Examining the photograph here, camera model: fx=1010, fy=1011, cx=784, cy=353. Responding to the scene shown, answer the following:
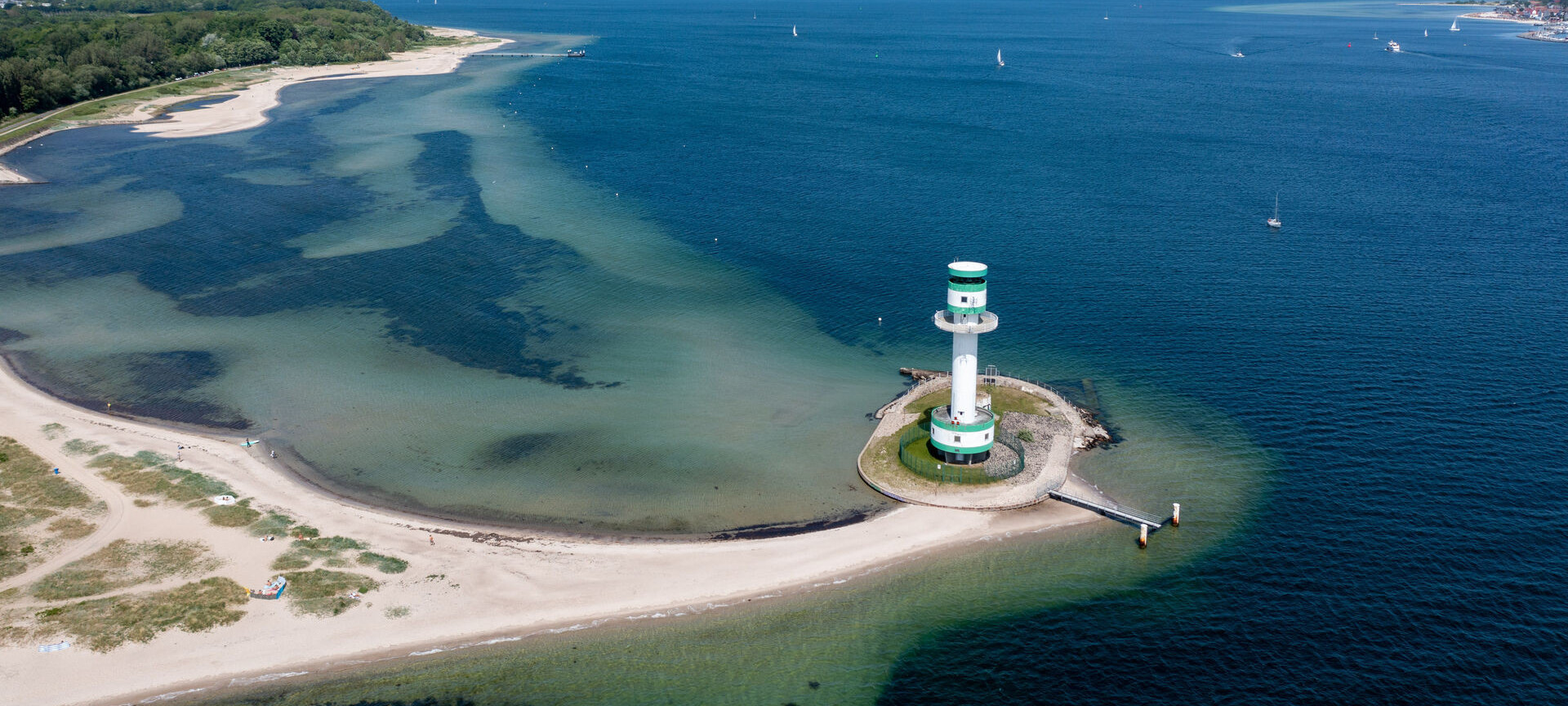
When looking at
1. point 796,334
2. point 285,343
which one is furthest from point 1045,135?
point 285,343

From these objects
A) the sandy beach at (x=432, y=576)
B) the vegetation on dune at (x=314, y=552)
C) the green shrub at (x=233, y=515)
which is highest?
the green shrub at (x=233, y=515)

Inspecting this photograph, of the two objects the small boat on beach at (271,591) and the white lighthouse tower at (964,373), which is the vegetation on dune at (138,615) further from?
the white lighthouse tower at (964,373)

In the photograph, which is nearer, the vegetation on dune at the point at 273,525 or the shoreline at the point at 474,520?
the vegetation on dune at the point at 273,525

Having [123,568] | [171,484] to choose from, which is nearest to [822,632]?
[123,568]

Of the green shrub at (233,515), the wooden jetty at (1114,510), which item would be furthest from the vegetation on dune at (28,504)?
the wooden jetty at (1114,510)

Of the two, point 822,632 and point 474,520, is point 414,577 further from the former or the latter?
point 822,632

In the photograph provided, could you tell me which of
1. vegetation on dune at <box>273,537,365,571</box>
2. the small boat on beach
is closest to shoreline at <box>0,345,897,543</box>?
vegetation on dune at <box>273,537,365,571</box>

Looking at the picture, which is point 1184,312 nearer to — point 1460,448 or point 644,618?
point 1460,448
